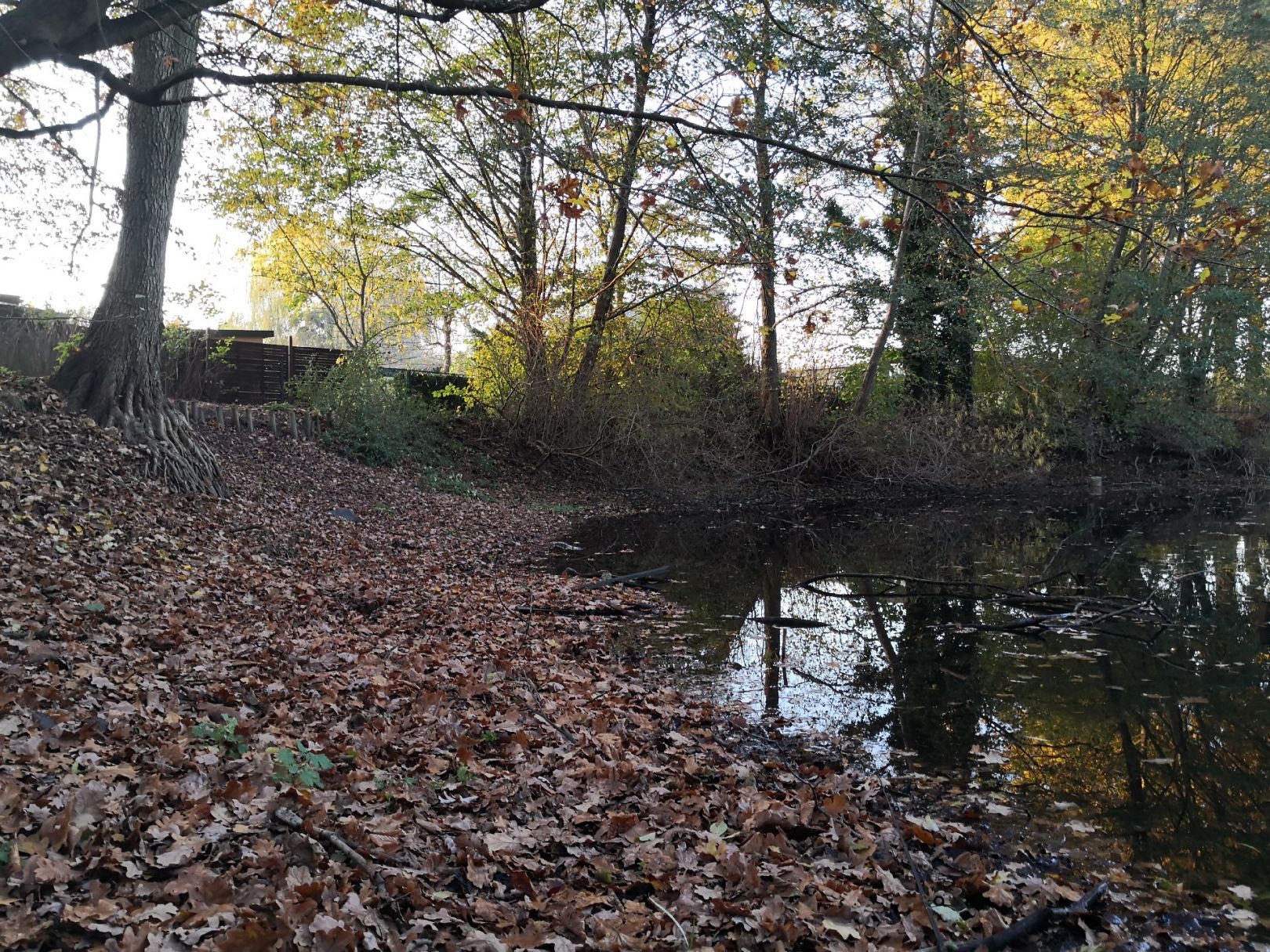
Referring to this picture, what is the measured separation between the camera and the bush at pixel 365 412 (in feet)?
56.2

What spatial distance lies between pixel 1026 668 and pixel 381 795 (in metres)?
5.66

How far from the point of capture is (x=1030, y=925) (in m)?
3.58

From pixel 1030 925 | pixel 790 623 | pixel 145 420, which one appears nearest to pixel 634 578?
pixel 790 623

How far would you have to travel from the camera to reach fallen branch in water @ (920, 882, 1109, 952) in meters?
3.36

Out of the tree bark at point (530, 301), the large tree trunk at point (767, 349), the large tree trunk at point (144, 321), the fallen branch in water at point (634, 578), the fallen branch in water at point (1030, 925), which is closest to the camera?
the fallen branch in water at point (1030, 925)

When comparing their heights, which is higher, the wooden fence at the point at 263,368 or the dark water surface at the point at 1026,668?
the wooden fence at the point at 263,368

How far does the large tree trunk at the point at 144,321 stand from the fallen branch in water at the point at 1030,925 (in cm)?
936

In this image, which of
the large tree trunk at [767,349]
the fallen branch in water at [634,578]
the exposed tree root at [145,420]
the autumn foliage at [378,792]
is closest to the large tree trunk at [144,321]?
the exposed tree root at [145,420]

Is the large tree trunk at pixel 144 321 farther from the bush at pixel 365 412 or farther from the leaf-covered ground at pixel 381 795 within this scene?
the bush at pixel 365 412

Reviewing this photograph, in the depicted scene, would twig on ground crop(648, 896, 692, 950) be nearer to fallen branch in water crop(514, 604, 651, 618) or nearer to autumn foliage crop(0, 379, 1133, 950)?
autumn foliage crop(0, 379, 1133, 950)

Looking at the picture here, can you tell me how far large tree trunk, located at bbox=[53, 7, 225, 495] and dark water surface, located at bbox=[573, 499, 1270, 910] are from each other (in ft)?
17.0

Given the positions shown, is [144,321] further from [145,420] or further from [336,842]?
[336,842]

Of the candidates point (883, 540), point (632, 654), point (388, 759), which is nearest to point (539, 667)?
point (632, 654)

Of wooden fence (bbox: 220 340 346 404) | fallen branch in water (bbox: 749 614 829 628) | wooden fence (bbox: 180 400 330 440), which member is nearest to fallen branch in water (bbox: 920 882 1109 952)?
fallen branch in water (bbox: 749 614 829 628)
